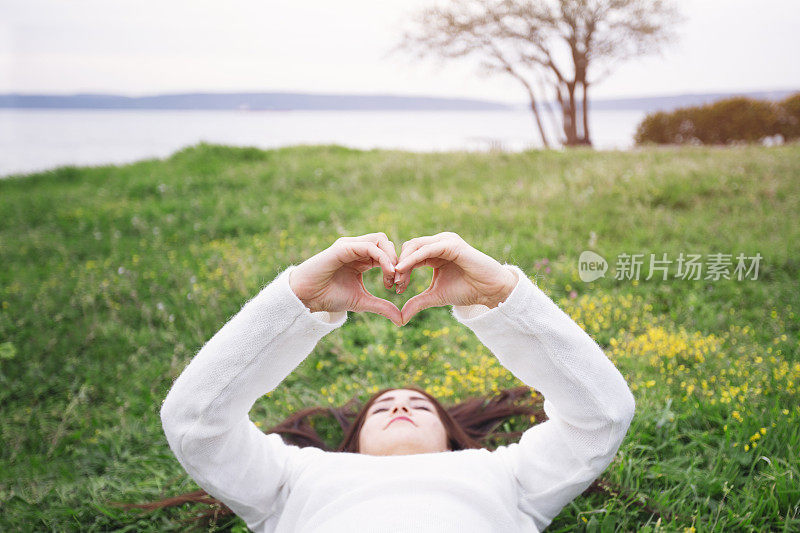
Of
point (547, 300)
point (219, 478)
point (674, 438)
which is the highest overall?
point (547, 300)

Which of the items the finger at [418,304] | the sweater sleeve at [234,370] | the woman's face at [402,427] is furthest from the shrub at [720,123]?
the sweater sleeve at [234,370]

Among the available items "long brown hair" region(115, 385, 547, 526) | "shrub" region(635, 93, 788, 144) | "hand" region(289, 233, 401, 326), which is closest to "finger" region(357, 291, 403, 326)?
"hand" region(289, 233, 401, 326)

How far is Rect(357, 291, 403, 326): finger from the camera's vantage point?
1685mm

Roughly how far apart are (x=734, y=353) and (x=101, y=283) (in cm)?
509

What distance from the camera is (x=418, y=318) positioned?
14.0 feet

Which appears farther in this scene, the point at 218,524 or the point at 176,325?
the point at 176,325

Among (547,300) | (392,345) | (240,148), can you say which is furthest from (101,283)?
(240,148)

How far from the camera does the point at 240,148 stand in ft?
34.5

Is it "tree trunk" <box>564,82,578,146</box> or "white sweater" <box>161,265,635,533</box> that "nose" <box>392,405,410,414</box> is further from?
"tree trunk" <box>564,82,578,146</box>

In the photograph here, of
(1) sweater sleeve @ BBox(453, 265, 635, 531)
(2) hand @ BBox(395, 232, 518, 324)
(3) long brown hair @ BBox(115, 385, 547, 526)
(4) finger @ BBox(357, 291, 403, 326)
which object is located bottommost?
(3) long brown hair @ BBox(115, 385, 547, 526)

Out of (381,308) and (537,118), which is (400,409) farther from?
(537,118)

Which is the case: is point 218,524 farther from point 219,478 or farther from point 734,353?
point 734,353

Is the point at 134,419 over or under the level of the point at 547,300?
under

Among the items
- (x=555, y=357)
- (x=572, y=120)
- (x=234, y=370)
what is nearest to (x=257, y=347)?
(x=234, y=370)
